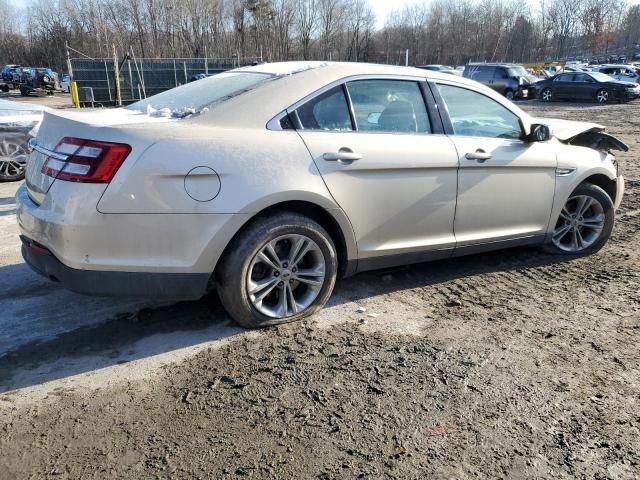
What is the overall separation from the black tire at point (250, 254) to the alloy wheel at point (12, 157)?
6.23m

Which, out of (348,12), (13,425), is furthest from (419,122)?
(348,12)

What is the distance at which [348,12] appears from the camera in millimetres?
65312

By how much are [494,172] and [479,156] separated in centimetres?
23

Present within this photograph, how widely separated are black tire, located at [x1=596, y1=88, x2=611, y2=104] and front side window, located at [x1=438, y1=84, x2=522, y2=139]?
25072mm

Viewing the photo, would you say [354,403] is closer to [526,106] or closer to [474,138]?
[474,138]

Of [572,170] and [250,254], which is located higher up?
[572,170]

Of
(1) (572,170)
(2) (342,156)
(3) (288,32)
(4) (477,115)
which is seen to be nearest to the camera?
(2) (342,156)

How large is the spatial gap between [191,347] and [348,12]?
223ft

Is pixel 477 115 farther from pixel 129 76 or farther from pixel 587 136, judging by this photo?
pixel 129 76

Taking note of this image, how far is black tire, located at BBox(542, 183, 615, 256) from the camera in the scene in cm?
497

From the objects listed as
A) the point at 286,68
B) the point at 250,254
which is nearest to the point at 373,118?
the point at 286,68

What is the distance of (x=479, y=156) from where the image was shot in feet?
13.5

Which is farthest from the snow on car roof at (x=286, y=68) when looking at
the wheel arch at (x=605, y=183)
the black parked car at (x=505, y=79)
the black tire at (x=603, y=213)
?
the black parked car at (x=505, y=79)

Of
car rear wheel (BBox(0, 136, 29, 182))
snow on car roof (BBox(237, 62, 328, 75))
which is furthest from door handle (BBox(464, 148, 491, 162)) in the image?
car rear wheel (BBox(0, 136, 29, 182))
